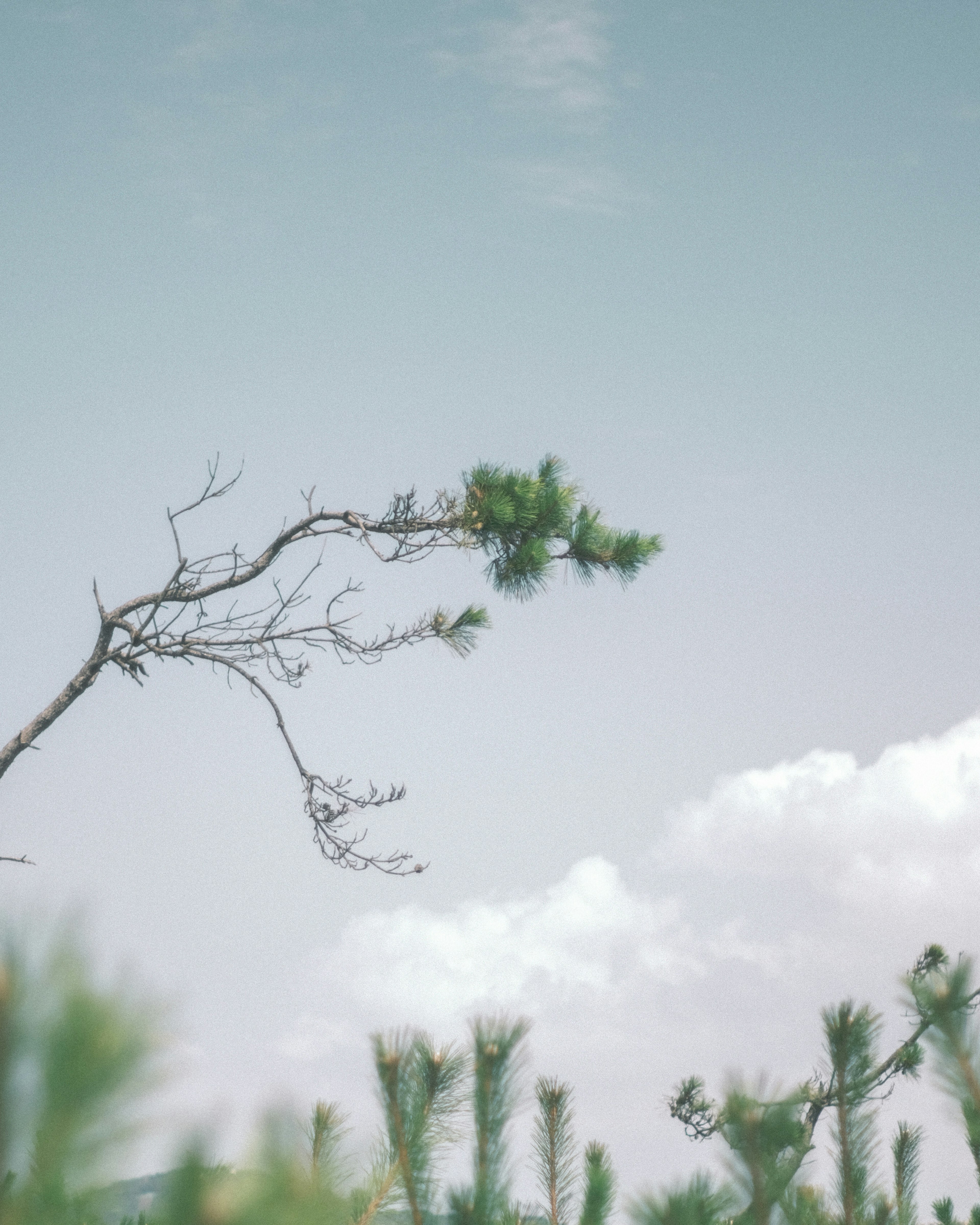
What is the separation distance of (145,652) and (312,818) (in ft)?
4.28

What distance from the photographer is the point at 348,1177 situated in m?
1.44

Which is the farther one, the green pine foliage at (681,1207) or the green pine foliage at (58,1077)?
the green pine foliage at (681,1207)

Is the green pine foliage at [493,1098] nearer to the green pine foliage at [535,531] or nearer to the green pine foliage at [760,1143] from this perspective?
the green pine foliage at [760,1143]

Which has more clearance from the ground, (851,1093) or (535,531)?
(535,531)

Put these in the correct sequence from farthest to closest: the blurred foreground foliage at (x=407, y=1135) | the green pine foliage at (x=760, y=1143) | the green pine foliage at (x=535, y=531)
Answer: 1. the green pine foliage at (x=535, y=531)
2. the green pine foliage at (x=760, y=1143)
3. the blurred foreground foliage at (x=407, y=1135)

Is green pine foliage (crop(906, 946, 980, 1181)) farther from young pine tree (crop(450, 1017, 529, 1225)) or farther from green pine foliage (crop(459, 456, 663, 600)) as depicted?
green pine foliage (crop(459, 456, 663, 600))

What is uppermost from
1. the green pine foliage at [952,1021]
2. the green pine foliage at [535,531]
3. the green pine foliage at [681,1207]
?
the green pine foliage at [535,531]

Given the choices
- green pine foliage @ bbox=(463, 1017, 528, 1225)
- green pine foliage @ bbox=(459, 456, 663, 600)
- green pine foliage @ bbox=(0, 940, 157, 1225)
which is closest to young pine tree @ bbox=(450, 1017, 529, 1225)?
green pine foliage @ bbox=(463, 1017, 528, 1225)

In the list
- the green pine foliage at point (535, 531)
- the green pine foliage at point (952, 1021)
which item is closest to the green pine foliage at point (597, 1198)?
the green pine foliage at point (952, 1021)

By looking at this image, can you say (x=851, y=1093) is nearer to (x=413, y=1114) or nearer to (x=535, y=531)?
(x=413, y=1114)

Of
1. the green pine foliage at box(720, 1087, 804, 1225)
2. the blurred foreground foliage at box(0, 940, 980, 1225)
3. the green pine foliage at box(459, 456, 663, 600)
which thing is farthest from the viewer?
the green pine foliage at box(459, 456, 663, 600)

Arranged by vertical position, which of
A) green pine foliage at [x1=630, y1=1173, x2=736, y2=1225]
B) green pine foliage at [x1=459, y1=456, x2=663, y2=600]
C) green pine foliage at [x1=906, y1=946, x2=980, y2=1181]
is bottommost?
green pine foliage at [x1=630, y1=1173, x2=736, y2=1225]

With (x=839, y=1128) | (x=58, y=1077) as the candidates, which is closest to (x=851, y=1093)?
(x=839, y=1128)

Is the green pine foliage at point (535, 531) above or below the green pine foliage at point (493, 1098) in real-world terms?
above
